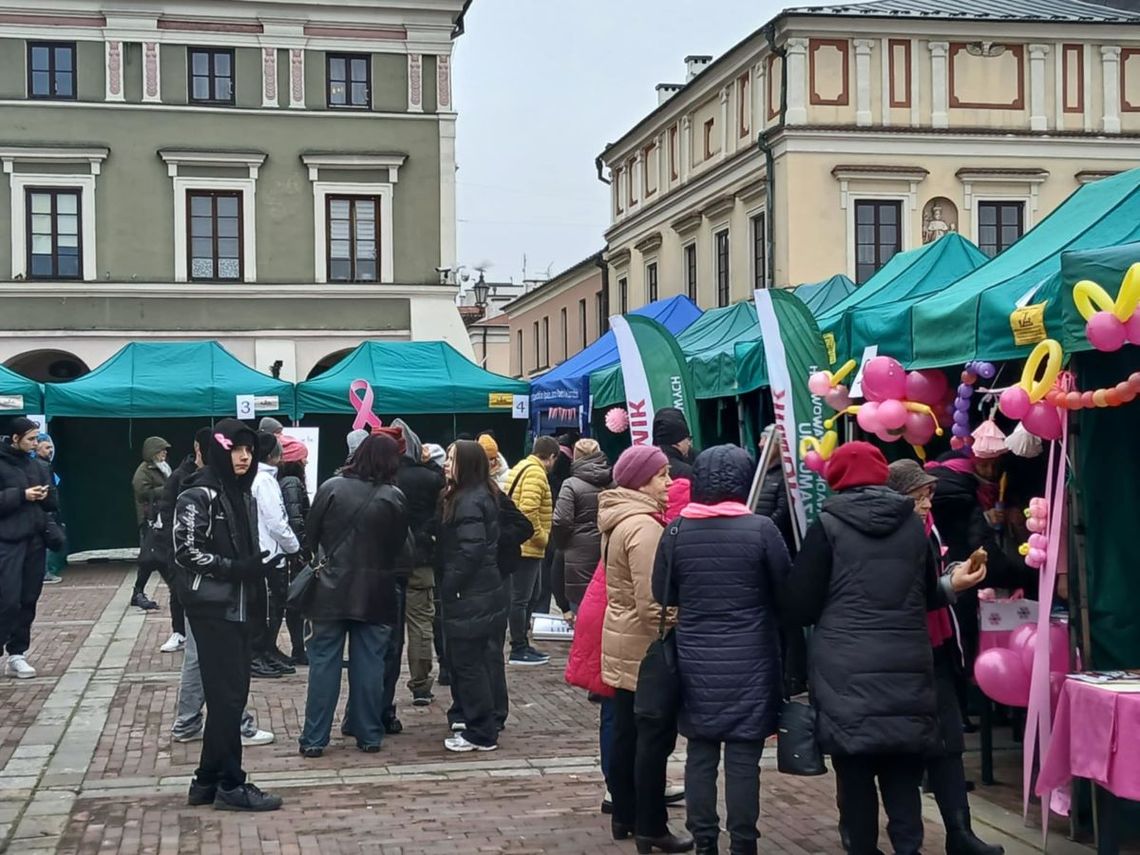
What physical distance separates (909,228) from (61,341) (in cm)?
1746

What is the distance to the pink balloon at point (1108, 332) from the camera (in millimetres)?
5781

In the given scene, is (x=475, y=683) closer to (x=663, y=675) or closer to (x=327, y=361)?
(x=663, y=675)

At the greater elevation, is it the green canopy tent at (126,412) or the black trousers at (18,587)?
the green canopy tent at (126,412)

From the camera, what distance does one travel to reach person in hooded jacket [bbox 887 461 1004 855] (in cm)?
615

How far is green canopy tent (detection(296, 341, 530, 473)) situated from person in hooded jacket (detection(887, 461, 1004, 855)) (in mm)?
15535

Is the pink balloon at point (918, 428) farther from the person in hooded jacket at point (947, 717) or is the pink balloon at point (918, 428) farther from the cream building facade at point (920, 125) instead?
the cream building facade at point (920, 125)

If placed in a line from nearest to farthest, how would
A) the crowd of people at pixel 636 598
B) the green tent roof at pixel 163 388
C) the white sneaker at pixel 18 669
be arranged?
1. the crowd of people at pixel 636 598
2. the white sneaker at pixel 18 669
3. the green tent roof at pixel 163 388

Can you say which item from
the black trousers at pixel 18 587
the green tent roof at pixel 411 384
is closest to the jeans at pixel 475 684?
the black trousers at pixel 18 587

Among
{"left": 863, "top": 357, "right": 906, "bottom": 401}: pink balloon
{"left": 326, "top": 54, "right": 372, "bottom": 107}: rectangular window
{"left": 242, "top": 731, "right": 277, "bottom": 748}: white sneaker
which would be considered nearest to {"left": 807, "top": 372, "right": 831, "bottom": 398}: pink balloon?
{"left": 863, "top": 357, "right": 906, "bottom": 401}: pink balloon

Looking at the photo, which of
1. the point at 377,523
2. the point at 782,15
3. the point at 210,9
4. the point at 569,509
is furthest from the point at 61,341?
the point at 377,523

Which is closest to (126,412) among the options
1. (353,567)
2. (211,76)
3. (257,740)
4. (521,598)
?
(521,598)

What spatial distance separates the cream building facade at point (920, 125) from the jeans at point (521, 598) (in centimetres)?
1850

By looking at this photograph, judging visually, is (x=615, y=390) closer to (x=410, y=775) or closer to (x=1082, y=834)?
(x=410, y=775)

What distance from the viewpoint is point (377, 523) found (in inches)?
330
